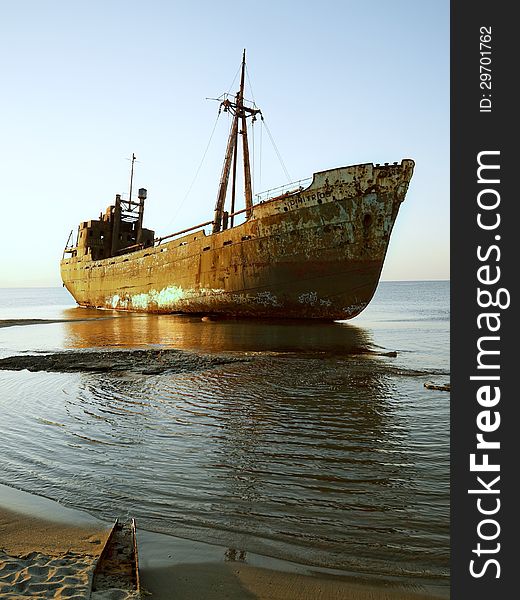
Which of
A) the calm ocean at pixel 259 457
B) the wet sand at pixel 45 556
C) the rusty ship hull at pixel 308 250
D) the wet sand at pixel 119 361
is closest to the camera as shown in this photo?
the wet sand at pixel 45 556

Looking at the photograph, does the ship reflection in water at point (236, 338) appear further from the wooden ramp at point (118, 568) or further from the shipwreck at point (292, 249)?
the wooden ramp at point (118, 568)

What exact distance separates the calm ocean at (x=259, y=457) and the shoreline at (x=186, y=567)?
112 millimetres

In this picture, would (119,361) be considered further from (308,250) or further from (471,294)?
(308,250)

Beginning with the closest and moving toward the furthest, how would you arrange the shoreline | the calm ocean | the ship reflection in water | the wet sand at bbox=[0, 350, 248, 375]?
the shoreline, the calm ocean, the wet sand at bbox=[0, 350, 248, 375], the ship reflection in water

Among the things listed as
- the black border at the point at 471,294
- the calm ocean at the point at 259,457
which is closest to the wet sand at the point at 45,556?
the calm ocean at the point at 259,457

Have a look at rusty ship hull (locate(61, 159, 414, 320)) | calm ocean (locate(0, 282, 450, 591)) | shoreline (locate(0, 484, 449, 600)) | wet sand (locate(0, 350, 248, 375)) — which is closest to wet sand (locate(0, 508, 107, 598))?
shoreline (locate(0, 484, 449, 600))

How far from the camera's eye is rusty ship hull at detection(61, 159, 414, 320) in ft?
60.3

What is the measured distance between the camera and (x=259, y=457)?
4.24m

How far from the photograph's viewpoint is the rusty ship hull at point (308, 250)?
18391 millimetres

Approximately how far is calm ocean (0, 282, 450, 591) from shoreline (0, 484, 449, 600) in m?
0.11

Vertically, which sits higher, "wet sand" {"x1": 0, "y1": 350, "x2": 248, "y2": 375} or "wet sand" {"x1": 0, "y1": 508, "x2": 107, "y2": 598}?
"wet sand" {"x1": 0, "y1": 350, "x2": 248, "y2": 375}

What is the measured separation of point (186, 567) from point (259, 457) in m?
1.86

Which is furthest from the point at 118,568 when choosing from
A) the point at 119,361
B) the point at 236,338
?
the point at 236,338

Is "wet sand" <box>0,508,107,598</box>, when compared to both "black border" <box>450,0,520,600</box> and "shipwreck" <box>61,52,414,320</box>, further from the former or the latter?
"shipwreck" <box>61,52,414,320</box>
